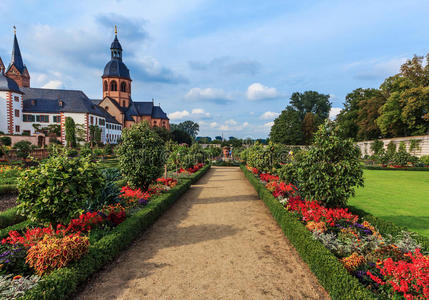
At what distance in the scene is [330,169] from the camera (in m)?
6.86

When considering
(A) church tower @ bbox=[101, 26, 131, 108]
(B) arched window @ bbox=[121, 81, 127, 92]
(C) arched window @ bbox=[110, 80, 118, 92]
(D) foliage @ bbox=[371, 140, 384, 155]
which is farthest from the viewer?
(B) arched window @ bbox=[121, 81, 127, 92]

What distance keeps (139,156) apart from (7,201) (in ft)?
20.6

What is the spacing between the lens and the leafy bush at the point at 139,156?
9.28 m

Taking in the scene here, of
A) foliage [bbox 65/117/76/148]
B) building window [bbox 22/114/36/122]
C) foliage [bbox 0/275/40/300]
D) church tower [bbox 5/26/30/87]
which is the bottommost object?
foliage [bbox 0/275/40/300]

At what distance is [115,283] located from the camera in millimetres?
4301

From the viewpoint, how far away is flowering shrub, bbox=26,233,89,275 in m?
3.86

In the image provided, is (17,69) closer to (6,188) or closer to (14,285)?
(6,188)

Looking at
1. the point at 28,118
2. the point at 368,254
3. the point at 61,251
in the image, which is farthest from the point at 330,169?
the point at 28,118

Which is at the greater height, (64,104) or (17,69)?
(17,69)

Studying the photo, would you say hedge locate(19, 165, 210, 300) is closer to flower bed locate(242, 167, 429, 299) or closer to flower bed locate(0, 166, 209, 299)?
flower bed locate(0, 166, 209, 299)

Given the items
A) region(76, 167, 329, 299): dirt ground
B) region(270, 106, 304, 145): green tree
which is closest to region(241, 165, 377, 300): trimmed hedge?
region(76, 167, 329, 299): dirt ground

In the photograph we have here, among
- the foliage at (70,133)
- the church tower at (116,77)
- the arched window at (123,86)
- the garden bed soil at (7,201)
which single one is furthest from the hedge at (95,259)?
the arched window at (123,86)

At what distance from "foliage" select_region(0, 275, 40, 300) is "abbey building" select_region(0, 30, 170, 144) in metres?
49.2

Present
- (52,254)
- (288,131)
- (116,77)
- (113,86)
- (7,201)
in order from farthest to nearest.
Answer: (113,86) < (116,77) < (288,131) < (7,201) < (52,254)
